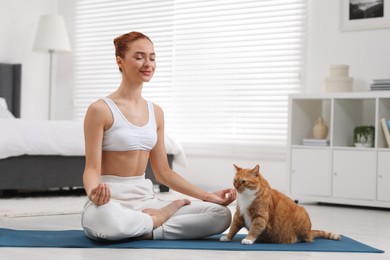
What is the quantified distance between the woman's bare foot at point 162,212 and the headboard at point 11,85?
419 cm

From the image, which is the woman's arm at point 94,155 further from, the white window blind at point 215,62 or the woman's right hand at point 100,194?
the white window blind at point 215,62

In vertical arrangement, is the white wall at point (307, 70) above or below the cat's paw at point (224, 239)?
above

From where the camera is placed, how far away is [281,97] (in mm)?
5848

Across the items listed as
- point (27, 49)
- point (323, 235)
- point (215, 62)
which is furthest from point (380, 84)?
point (27, 49)

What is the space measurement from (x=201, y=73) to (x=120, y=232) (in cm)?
374

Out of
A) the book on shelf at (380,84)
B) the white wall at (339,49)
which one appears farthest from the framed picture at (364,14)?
the book on shelf at (380,84)

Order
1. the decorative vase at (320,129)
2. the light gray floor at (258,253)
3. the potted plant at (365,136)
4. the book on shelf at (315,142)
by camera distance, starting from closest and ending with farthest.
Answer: the light gray floor at (258,253), the potted plant at (365,136), the book on shelf at (315,142), the decorative vase at (320,129)

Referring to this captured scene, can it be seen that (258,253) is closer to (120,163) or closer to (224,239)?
(224,239)

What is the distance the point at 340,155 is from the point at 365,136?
0.70 ft

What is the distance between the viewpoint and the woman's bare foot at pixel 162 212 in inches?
115

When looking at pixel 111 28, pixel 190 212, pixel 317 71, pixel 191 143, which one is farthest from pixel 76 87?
pixel 190 212

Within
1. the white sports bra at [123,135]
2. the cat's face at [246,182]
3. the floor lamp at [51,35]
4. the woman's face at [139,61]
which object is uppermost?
the floor lamp at [51,35]

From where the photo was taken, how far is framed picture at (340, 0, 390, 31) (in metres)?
5.22

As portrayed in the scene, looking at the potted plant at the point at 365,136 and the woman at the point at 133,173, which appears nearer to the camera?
the woman at the point at 133,173
